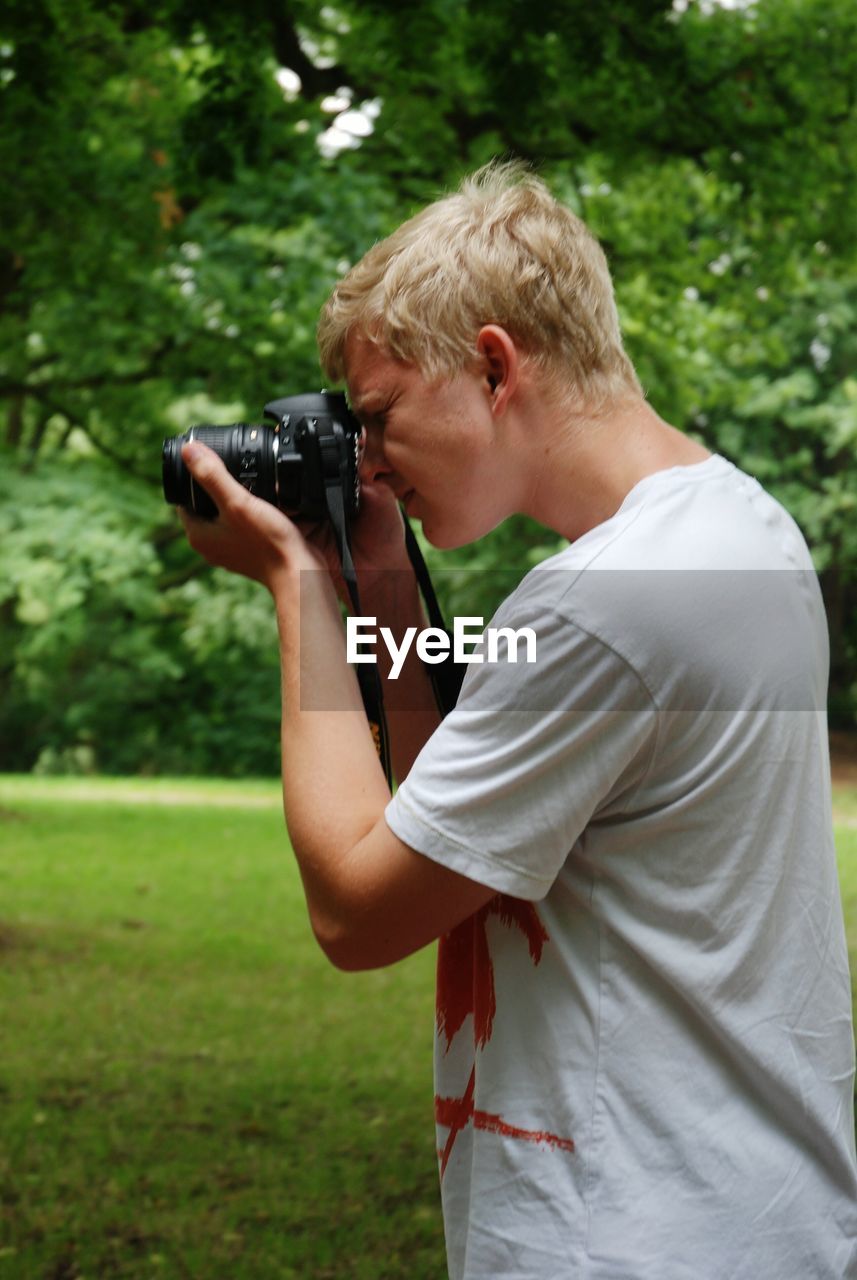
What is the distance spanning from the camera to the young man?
103 cm

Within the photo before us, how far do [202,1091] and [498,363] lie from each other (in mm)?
4599

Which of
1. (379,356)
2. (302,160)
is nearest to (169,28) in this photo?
(302,160)

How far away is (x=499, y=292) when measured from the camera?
1.17 meters

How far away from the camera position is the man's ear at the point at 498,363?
116 centimetres

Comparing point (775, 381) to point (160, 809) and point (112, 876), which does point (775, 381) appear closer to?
point (160, 809)

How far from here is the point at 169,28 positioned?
506 centimetres

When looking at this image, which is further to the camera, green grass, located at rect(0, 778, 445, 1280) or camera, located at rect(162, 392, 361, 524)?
green grass, located at rect(0, 778, 445, 1280)

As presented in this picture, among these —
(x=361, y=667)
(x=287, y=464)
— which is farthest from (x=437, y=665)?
(x=287, y=464)

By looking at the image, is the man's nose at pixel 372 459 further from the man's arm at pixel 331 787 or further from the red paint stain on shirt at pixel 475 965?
the red paint stain on shirt at pixel 475 965

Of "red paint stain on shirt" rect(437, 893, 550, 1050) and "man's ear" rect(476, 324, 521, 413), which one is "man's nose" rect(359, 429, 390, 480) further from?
"red paint stain on shirt" rect(437, 893, 550, 1050)

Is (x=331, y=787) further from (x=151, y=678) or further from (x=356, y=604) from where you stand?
(x=151, y=678)

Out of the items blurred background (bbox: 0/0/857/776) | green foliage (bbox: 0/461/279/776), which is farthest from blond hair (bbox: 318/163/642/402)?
green foliage (bbox: 0/461/279/776)

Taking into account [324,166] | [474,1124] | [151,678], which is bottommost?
[151,678]

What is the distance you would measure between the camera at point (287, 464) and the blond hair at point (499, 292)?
0.20 metres
